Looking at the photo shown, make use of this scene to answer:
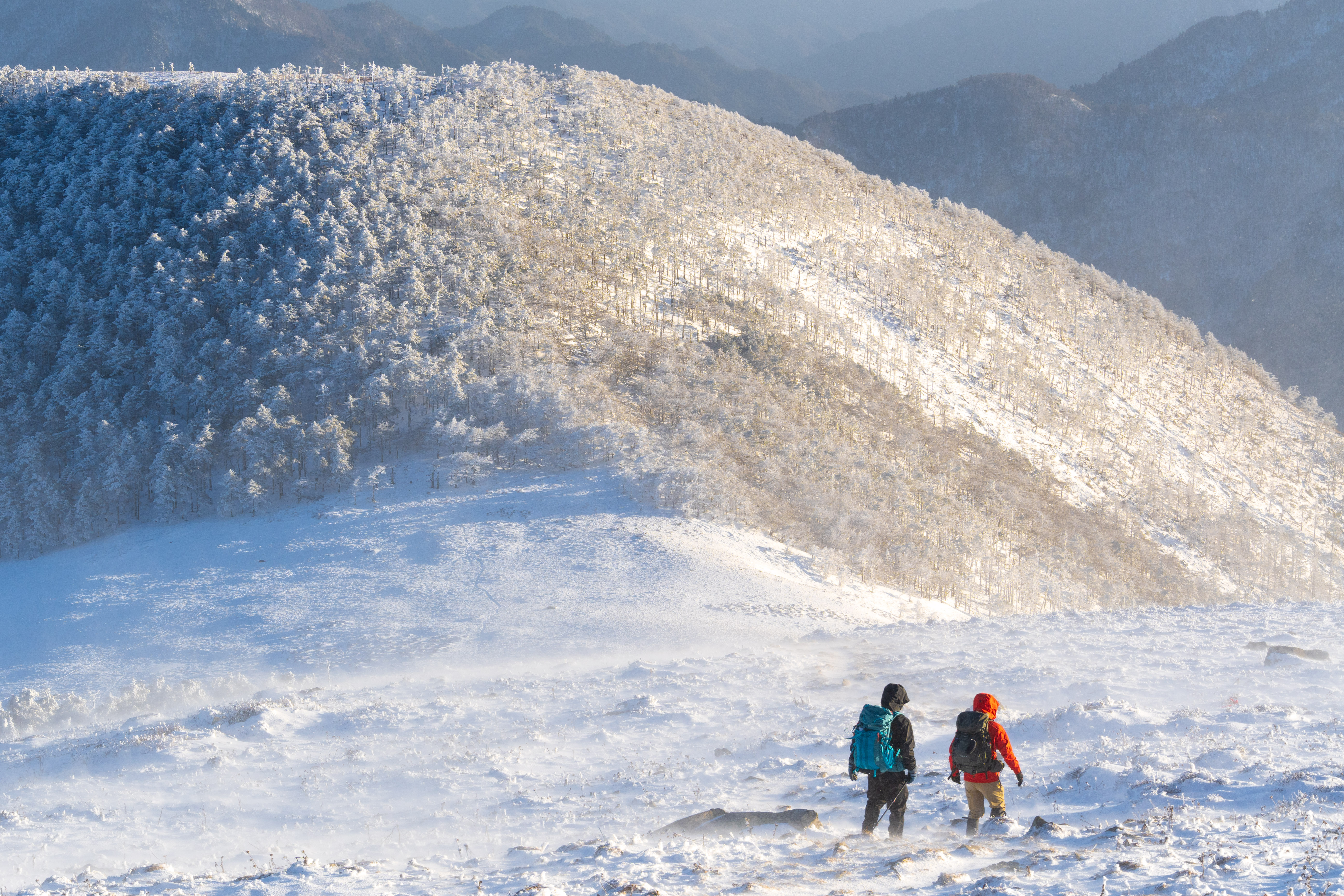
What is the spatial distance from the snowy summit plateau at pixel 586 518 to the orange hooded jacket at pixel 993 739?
0.59 m

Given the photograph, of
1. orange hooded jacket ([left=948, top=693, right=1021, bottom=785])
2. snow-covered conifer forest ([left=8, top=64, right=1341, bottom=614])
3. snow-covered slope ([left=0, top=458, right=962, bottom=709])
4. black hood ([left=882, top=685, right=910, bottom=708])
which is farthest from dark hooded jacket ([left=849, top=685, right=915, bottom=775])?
snow-covered conifer forest ([left=8, top=64, right=1341, bottom=614])

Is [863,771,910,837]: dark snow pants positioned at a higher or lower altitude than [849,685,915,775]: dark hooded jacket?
lower

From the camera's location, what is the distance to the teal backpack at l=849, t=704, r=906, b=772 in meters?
7.75

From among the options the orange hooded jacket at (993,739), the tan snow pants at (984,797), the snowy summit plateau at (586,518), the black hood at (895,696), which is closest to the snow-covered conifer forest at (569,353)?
the snowy summit plateau at (586,518)

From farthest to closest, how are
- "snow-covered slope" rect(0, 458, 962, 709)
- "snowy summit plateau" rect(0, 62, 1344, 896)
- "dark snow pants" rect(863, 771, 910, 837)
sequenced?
1. "snow-covered slope" rect(0, 458, 962, 709)
2. "snowy summit plateau" rect(0, 62, 1344, 896)
3. "dark snow pants" rect(863, 771, 910, 837)

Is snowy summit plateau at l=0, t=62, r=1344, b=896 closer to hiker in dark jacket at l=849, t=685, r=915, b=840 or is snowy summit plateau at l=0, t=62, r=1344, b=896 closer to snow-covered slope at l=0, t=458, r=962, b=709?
snow-covered slope at l=0, t=458, r=962, b=709

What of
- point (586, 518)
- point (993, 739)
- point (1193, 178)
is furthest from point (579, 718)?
point (1193, 178)

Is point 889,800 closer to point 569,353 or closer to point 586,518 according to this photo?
point 586,518

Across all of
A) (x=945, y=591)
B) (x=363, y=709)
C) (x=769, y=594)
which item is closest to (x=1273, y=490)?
(x=945, y=591)

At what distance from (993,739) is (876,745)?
1087 millimetres

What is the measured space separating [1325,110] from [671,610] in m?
213

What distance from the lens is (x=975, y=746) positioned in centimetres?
779

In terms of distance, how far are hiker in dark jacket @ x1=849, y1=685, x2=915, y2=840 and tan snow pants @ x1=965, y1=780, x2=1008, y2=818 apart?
22.9 inches

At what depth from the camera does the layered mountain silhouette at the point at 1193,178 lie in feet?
450
